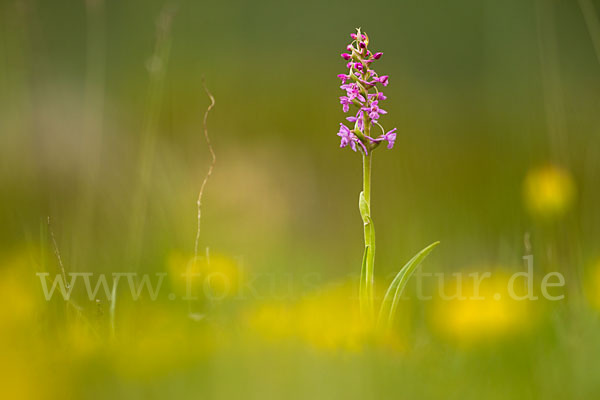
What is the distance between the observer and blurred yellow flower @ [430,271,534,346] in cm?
66

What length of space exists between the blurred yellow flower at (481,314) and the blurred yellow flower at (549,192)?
0.39 metres

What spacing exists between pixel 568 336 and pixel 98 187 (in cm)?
100

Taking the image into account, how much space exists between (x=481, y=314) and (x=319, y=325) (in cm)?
19

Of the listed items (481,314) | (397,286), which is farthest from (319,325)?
(397,286)

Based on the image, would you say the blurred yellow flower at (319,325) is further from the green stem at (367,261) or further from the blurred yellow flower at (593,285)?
the blurred yellow flower at (593,285)

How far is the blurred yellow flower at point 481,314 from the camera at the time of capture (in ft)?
2.15

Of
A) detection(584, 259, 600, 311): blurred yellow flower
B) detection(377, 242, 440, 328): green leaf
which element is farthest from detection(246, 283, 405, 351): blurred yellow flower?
detection(584, 259, 600, 311): blurred yellow flower

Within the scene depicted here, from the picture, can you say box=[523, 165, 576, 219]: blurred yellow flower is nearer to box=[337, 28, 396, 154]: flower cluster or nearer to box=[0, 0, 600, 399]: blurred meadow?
box=[0, 0, 600, 399]: blurred meadow

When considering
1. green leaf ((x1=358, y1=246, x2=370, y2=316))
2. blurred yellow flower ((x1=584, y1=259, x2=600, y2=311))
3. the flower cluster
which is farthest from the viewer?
the flower cluster

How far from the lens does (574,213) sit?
3.77ft

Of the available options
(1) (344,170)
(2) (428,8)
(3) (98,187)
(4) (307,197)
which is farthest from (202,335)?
(2) (428,8)

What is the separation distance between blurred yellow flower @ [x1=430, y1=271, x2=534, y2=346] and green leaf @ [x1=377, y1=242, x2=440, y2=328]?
0.39 feet

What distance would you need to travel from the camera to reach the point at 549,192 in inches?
50.8

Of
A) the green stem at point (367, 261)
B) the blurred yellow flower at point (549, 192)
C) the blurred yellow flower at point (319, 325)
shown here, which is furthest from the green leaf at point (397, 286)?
the blurred yellow flower at point (549, 192)
